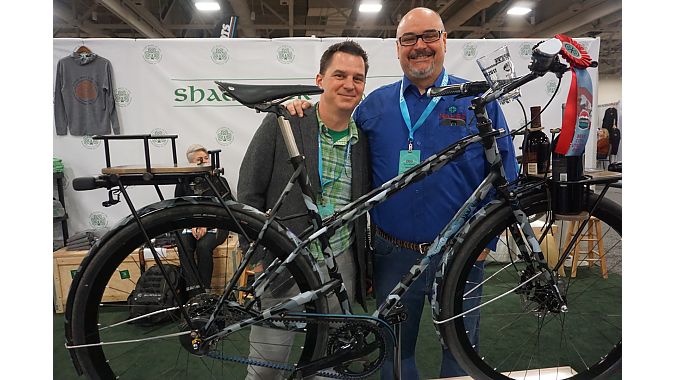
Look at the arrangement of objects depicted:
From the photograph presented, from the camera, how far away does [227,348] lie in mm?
1332

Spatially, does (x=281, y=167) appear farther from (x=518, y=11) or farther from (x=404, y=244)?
(x=518, y=11)

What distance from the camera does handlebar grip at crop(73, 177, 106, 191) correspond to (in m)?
1.06

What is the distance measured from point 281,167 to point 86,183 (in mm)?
592

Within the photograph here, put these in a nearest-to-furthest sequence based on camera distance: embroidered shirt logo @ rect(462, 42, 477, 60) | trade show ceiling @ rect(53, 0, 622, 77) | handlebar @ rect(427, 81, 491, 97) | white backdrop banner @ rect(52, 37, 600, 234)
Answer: handlebar @ rect(427, 81, 491, 97) → white backdrop banner @ rect(52, 37, 600, 234) → embroidered shirt logo @ rect(462, 42, 477, 60) → trade show ceiling @ rect(53, 0, 622, 77)

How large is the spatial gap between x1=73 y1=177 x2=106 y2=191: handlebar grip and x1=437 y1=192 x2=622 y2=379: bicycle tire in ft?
3.49

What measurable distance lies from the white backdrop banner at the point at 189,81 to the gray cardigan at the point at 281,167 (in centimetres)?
Answer: 166

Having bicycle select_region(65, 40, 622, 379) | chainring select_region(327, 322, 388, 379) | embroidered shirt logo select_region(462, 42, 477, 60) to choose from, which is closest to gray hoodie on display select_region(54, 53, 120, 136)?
bicycle select_region(65, 40, 622, 379)

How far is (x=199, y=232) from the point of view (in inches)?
48.1

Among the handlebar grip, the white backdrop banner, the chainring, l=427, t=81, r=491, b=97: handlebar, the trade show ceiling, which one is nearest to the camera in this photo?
the handlebar grip

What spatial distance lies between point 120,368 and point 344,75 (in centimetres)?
172

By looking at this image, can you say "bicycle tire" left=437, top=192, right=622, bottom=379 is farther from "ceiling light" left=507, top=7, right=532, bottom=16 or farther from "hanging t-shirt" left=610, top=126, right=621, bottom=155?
"ceiling light" left=507, top=7, right=532, bottom=16

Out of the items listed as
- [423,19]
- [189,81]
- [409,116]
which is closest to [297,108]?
[409,116]

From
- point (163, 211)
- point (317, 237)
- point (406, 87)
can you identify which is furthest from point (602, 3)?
point (163, 211)

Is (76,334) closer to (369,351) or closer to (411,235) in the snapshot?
(369,351)
